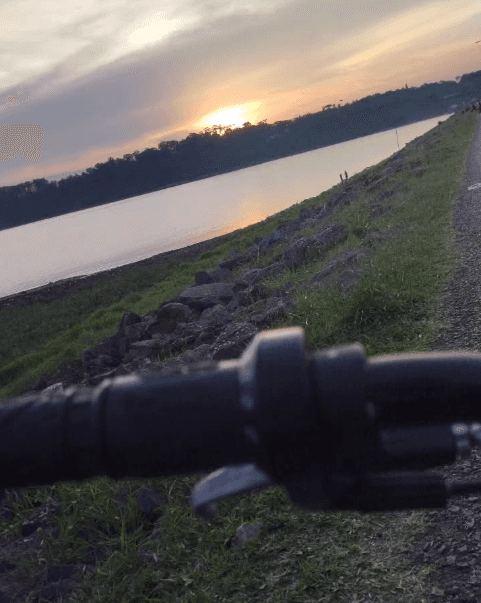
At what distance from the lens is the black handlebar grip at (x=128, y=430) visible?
793 millimetres

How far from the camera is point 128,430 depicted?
0.81 meters

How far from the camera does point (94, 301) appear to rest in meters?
36.0

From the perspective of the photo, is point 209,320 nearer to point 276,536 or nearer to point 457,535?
point 276,536

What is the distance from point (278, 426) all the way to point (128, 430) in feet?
0.70

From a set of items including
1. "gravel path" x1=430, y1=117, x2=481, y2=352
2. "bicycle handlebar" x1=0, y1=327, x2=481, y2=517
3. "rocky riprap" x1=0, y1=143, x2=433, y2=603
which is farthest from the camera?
"gravel path" x1=430, y1=117, x2=481, y2=352

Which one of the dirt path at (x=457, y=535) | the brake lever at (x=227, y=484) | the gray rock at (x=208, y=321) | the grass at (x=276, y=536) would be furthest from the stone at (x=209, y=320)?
the brake lever at (x=227, y=484)

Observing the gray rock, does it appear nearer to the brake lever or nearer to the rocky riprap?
the rocky riprap

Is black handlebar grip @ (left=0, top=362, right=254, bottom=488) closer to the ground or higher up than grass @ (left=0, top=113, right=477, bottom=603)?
higher up

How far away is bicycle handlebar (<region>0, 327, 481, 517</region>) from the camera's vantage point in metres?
0.76

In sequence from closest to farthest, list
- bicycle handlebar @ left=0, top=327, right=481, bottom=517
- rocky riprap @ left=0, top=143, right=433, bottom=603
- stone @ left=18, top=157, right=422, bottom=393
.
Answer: bicycle handlebar @ left=0, top=327, right=481, bottom=517 → rocky riprap @ left=0, top=143, right=433, bottom=603 → stone @ left=18, top=157, right=422, bottom=393

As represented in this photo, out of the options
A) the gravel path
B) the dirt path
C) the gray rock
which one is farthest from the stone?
the dirt path

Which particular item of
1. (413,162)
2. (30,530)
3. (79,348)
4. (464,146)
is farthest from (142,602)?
(464,146)

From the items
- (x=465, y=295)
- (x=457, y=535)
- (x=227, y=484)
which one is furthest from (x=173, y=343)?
(x=227, y=484)

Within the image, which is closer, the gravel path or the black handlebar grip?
the black handlebar grip
